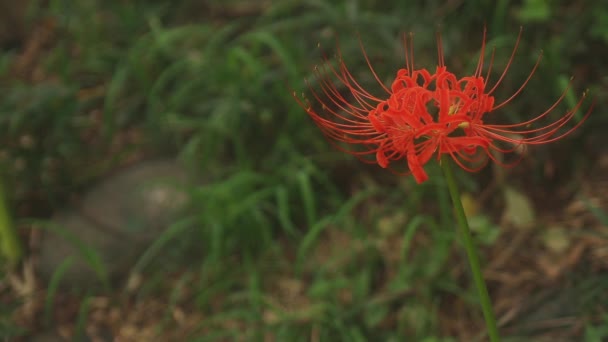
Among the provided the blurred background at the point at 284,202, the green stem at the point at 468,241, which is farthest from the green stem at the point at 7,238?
the green stem at the point at 468,241

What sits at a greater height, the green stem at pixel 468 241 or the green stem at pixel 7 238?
the green stem at pixel 7 238

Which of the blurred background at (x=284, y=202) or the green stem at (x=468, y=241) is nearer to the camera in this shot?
the green stem at (x=468, y=241)

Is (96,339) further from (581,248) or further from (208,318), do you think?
(581,248)

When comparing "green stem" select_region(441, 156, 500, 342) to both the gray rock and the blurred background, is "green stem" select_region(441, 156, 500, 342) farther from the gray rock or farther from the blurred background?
the gray rock

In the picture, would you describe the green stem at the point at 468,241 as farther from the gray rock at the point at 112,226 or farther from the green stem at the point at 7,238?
the green stem at the point at 7,238

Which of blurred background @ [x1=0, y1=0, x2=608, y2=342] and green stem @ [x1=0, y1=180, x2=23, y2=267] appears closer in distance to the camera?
blurred background @ [x1=0, y1=0, x2=608, y2=342]

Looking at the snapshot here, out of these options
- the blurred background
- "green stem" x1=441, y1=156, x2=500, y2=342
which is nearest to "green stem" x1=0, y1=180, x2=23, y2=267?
the blurred background
